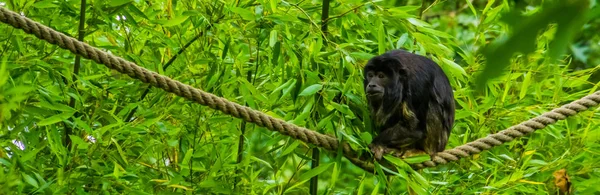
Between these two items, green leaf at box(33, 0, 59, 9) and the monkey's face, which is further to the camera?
the monkey's face

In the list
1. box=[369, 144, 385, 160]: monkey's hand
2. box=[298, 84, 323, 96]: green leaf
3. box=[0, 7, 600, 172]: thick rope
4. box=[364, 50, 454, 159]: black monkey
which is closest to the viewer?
box=[0, 7, 600, 172]: thick rope

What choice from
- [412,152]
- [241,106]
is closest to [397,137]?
[412,152]

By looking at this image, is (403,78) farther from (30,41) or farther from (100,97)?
(30,41)

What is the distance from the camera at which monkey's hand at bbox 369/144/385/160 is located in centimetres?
308

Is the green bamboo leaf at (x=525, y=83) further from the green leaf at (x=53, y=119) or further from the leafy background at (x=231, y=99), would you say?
the green leaf at (x=53, y=119)

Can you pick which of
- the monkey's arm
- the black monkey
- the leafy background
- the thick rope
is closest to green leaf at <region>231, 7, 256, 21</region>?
the leafy background

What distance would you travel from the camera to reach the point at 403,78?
348cm

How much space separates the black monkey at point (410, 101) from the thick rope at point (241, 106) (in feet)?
1.06

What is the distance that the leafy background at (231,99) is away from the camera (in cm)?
294

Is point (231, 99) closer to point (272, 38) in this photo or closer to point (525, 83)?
point (272, 38)

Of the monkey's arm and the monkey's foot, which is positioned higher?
the monkey's arm

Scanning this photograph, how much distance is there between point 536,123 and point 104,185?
1459mm

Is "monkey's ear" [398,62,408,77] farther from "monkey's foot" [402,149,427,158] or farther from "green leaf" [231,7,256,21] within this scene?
"green leaf" [231,7,256,21]

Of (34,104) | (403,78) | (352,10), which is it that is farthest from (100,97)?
(403,78)
